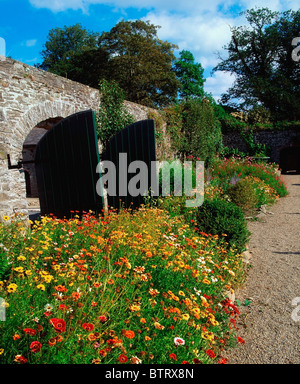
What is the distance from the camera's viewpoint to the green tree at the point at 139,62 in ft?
60.2

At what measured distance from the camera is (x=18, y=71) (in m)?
4.46

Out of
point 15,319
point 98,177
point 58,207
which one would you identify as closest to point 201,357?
point 15,319

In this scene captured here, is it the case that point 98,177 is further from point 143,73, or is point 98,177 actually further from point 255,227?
point 143,73

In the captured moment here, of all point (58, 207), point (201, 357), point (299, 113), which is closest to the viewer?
point (201, 357)

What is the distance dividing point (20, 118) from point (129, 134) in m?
2.19

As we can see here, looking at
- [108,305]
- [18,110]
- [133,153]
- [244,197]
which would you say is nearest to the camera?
[108,305]

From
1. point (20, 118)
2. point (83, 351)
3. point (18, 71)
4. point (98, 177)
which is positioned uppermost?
point (18, 71)

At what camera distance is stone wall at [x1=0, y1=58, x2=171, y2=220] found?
169 inches

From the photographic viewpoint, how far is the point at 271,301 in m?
3.13

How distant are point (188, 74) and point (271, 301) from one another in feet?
79.9

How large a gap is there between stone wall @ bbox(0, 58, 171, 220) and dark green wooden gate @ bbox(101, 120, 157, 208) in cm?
138

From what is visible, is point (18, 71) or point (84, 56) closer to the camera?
point (18, 71)

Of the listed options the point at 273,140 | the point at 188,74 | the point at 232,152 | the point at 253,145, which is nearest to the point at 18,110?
the point at 232,152

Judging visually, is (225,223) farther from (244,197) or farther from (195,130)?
(195,130)
